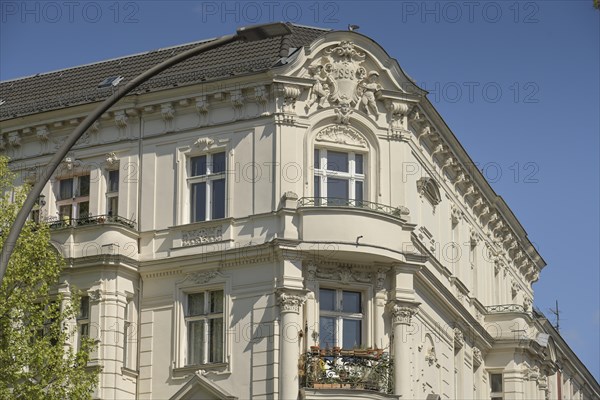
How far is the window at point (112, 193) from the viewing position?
46.4 metres

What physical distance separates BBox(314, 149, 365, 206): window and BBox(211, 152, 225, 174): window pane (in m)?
2.85

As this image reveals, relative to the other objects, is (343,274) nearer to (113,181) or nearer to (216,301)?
(216,301)

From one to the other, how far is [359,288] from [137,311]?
22.1 ft

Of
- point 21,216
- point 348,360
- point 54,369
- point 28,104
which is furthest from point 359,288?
point 21,216

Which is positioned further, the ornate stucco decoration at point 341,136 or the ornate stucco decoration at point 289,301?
the ornate stucco decoration at point 341,136

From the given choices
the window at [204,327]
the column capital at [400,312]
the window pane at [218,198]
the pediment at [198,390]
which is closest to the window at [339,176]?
the window pane at [218,198]

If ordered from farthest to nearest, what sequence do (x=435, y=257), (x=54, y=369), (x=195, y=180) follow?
(x=435, y=257)
(x=195, y=180)
(x=54, y=369)

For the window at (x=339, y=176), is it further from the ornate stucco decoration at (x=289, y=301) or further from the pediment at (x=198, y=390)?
the pediment at (x=198, y=390)

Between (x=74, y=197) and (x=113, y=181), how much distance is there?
1390 millimetres

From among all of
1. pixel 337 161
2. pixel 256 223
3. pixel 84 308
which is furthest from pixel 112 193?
pixel 337 161

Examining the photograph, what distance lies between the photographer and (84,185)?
155ft

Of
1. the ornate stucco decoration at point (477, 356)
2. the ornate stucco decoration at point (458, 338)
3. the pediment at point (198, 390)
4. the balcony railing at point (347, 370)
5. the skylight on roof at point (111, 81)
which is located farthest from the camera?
the ornate stucco decoration at point (477, 356)

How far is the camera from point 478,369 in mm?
53750

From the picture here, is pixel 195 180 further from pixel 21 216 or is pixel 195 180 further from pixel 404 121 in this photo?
pixel 21 216
